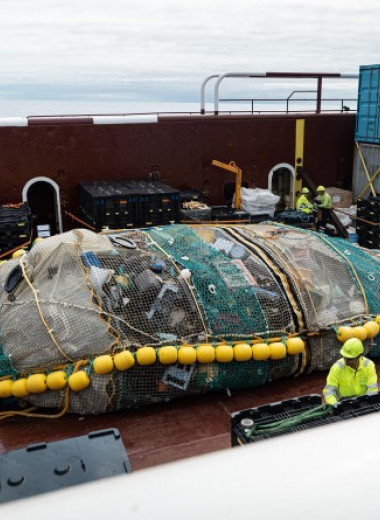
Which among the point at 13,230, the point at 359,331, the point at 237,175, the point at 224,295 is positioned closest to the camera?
the point at 224,295

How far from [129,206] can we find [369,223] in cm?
589

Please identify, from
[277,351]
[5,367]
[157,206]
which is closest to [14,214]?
[157,206]

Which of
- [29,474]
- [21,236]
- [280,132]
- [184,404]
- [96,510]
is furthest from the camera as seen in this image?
[280,132]

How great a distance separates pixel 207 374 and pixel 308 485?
581 centimetres

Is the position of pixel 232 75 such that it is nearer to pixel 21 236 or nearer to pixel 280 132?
pixel 280 132

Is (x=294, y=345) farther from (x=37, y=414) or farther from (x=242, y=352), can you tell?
(x=37, y=414)

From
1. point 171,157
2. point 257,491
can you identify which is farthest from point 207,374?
point 171,157

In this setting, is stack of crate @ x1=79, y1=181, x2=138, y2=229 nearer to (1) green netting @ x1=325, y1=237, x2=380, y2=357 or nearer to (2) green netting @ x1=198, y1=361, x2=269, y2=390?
(1) green netting @ x1=325, y1=237, x2=380, y2=357

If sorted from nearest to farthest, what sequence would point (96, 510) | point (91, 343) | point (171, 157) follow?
point (96, 510) < point (91, 343) < point (171, 157)

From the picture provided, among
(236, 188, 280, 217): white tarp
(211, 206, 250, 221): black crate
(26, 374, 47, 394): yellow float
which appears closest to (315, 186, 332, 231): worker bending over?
(236, 188, 280, 217): white tarp

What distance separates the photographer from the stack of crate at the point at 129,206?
12.0 meters

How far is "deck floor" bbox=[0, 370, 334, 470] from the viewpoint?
593 centimetres

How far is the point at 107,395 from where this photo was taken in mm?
6227

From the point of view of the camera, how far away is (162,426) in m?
6.31
